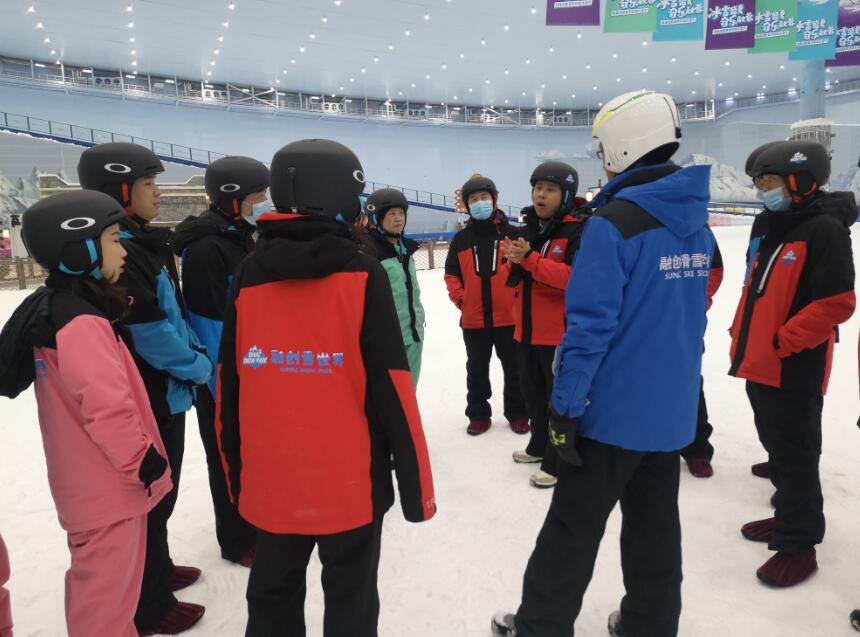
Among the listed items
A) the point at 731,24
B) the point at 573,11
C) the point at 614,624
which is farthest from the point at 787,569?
the point at 731,24

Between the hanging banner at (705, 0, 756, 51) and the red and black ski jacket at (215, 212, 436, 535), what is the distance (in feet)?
28.2

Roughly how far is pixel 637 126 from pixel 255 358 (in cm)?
127

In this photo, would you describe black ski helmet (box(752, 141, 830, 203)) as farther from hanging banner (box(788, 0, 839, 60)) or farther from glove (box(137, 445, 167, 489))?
hanging banner (box(788, 0, 839, 60))

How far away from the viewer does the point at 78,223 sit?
5.19ft

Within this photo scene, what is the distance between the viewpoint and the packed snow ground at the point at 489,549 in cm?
206

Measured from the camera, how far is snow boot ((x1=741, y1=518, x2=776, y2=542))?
248cm

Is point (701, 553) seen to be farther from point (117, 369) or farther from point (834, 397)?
point (834, 397)

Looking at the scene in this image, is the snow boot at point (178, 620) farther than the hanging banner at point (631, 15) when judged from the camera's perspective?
No

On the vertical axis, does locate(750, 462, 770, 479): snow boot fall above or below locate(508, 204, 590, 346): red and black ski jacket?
below

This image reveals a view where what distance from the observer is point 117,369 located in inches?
59.9

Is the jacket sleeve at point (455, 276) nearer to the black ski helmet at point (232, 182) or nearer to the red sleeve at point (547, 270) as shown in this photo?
the red sleeve at point (547, 270)

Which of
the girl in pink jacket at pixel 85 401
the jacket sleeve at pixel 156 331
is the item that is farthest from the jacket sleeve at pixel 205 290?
the girl in pink jacket at pixel 85 401

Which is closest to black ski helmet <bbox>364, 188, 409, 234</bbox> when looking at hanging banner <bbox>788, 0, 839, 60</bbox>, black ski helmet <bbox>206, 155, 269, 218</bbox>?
black ski helmet <bbox>206, 155, 269, 218</bbox>

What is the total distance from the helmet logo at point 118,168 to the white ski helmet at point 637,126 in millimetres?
1649
